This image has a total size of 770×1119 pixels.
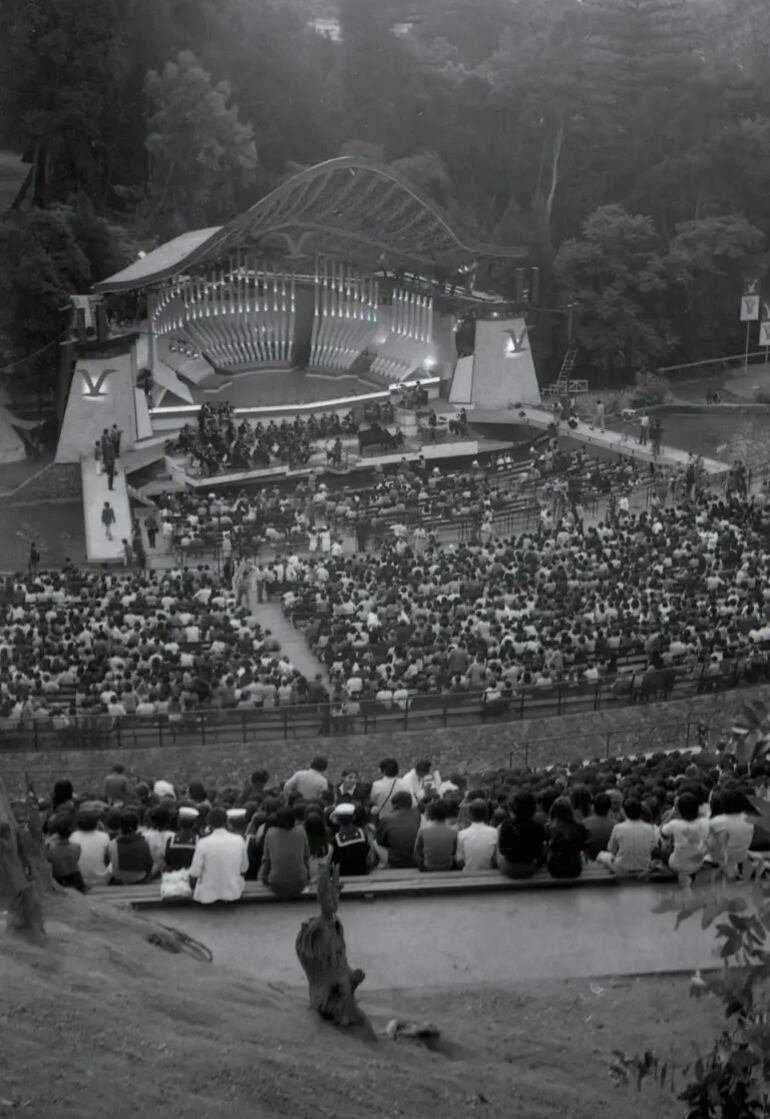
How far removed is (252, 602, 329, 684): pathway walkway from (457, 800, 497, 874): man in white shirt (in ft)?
38.8

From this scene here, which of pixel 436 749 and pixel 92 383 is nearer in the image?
pixel 436 749

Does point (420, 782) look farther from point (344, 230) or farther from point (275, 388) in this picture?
point (344, 230)

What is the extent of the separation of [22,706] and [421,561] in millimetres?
9060

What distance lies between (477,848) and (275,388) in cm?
3623

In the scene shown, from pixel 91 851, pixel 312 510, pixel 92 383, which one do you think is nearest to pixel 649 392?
pixel 312 510

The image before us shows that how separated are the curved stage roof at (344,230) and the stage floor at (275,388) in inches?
143

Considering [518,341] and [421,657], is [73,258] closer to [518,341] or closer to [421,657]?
[518,341]

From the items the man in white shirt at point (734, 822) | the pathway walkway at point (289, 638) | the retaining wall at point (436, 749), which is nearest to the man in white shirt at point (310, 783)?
the man in white shirt at point (734, 822)

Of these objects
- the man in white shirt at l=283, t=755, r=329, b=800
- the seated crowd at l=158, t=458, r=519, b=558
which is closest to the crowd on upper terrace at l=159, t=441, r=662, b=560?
the seated crowd at l=158, t=458, r=519, b=558

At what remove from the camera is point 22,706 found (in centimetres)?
2184

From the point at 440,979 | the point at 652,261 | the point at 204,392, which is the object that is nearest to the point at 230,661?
the point at 440,979

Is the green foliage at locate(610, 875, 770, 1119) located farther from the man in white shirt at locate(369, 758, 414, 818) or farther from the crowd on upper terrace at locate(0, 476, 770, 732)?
the crowd on upper terrace at locate(0, 476, 770, 732)

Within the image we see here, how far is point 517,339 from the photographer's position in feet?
154

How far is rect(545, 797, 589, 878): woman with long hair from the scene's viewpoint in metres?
11.5
